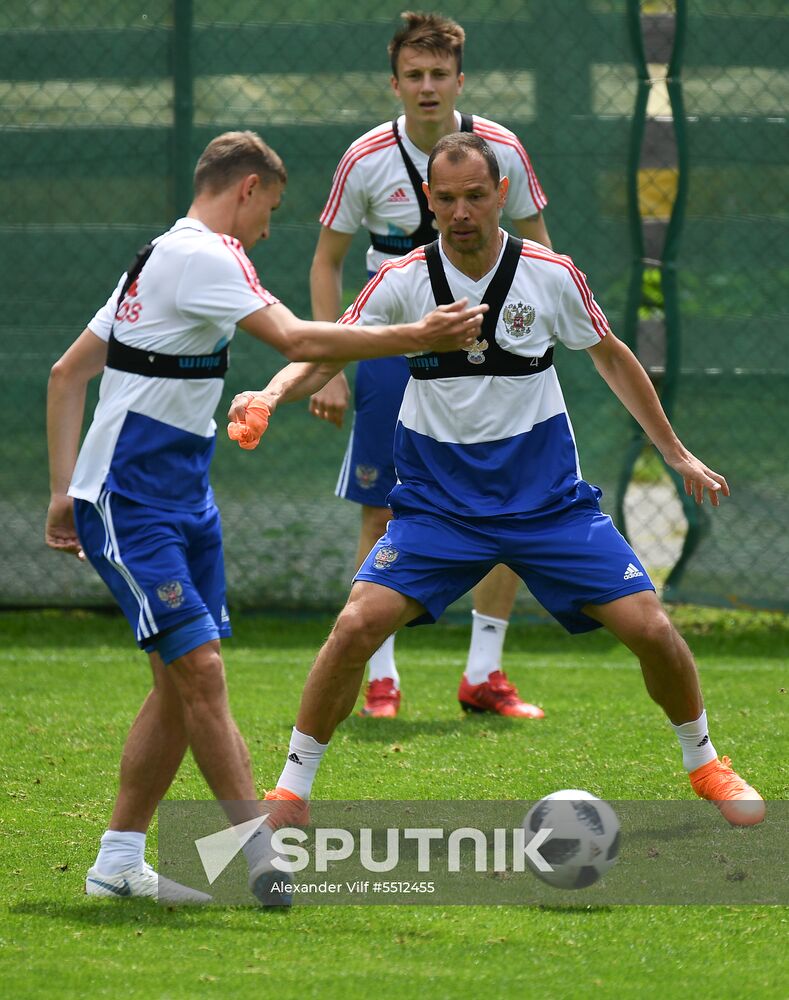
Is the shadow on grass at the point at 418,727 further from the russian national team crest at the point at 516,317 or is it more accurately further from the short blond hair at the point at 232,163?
the short blond hair at the point at 232,163

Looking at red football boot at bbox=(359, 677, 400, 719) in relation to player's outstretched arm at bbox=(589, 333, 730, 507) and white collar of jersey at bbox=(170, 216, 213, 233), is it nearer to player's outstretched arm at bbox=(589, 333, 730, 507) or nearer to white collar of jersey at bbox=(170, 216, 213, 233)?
player's outstretched arm at bbox=(589, 333, 730, 507)

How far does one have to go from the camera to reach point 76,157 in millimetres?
8156

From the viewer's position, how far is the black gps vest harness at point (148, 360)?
408 centimetres

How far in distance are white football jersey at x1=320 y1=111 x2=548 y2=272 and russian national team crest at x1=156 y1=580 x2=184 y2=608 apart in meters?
2.59

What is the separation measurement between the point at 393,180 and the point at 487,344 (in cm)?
177

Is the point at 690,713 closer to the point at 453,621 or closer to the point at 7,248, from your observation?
the point at 453,621

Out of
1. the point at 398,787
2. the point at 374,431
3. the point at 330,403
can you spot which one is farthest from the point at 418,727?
the point at 330,403

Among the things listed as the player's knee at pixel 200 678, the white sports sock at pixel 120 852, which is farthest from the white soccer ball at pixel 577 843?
the white sports sock at pixel 120 852

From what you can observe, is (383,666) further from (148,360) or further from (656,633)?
(148,360)

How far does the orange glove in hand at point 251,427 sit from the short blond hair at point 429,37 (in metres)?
2.53

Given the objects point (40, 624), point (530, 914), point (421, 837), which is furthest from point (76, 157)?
point (530, 914)

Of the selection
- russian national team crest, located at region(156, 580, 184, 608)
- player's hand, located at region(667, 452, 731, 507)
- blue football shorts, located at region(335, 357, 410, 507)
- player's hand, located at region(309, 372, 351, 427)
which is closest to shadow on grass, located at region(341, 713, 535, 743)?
blue football shorts, located at region(335, 357, 410, 507)

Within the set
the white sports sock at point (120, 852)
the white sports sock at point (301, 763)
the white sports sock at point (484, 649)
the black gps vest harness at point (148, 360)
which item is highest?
the black gps vest harness at point (148, 360)

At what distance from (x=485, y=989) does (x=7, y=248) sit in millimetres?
5849
